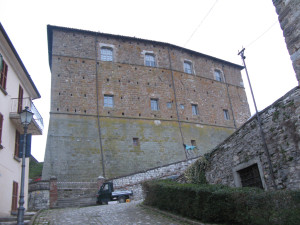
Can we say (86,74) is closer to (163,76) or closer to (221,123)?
(163,76)

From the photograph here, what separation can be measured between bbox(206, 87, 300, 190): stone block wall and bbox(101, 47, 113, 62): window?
17101 mm

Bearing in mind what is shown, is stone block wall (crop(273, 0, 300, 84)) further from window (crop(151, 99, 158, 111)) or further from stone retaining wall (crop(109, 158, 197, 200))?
window (crop(151, 99, 158, 111))

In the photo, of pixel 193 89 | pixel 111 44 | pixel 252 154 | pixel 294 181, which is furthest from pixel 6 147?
pixel 193 89

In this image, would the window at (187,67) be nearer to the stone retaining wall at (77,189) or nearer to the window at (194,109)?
→ the window at (194,109)

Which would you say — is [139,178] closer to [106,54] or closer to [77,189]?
[77,189]

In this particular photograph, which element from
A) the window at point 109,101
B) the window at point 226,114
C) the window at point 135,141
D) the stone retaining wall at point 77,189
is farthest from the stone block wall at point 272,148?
the window at point 226,114

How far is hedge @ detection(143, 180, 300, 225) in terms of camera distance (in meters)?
5.28

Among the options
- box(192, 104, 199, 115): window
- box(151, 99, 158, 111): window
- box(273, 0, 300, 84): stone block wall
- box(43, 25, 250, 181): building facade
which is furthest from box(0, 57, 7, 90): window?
box(192, 104, 199, 115): window

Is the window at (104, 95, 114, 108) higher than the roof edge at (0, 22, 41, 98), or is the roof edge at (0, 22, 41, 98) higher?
the window at (104, 95, 114, 108)

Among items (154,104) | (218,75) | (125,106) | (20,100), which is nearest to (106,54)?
(125,106)

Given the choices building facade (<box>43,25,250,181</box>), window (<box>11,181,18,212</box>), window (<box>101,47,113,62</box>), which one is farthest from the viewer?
window (<box>101,47,113,62</box>)

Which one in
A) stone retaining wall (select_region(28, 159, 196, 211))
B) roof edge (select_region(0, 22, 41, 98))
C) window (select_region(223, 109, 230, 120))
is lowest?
stone retaining wall (select_region(28, 159, 196, 211))

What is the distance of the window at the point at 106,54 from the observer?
2552 centimetres

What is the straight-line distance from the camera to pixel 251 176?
30.6 ft
